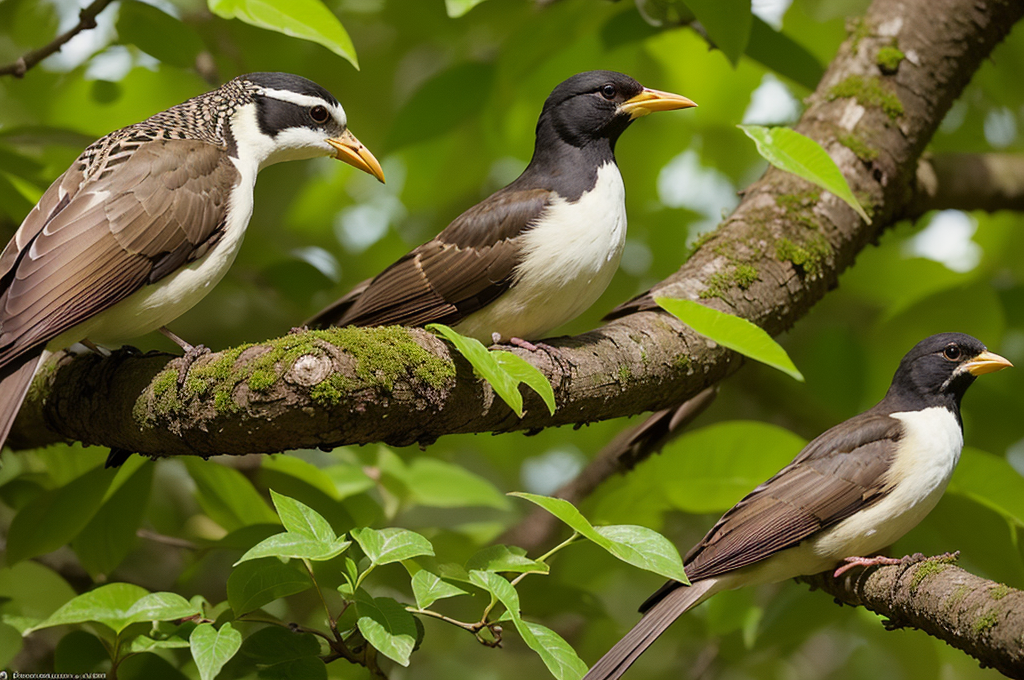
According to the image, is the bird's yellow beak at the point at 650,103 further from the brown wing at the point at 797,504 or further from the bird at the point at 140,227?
the brown wing at the point at 797,504

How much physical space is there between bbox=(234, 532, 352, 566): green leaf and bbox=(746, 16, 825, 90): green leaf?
9.65 ft

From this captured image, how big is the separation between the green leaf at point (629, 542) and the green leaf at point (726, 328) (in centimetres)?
53

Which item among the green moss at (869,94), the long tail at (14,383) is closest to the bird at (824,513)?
the green moss at (869,94)

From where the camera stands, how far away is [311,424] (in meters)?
2.26

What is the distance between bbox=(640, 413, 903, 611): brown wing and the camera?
9.46 ft

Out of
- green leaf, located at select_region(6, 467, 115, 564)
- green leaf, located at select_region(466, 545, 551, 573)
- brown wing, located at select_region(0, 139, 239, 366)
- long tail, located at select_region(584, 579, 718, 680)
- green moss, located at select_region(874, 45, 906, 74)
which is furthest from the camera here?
green moss, located at select_region(874, 45, 906, 74)

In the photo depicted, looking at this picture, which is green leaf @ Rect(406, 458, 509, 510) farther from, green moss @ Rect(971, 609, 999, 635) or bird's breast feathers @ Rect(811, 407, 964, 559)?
green moss @ Rect(971, 609, 999, 635)

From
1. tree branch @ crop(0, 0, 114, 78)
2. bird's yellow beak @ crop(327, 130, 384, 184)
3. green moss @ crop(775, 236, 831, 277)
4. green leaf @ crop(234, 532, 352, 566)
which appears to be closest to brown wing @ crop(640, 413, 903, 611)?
green moss @ crop(775, 236, 831, 277)

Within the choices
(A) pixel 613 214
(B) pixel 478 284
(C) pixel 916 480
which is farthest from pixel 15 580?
(C) pixel 916 480

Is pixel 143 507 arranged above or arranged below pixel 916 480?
below

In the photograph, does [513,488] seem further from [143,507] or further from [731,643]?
[143,507]

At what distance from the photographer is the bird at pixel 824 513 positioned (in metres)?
2.88

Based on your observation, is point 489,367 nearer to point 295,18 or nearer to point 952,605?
point 295,18

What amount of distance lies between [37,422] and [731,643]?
297 centimetres
